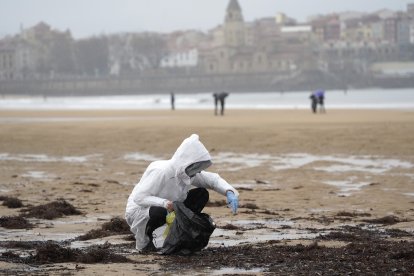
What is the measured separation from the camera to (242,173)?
56.6 ft

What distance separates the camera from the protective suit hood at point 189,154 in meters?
7.94

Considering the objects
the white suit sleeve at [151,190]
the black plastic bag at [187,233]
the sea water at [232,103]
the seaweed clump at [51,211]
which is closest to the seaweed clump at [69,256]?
the black plastic bag at [187,233]

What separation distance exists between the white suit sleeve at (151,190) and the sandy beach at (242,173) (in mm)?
421

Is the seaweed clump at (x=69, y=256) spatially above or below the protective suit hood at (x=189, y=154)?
below

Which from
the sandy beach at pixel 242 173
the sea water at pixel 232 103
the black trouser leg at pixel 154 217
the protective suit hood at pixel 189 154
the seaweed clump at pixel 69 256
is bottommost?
the sea water at pixel 232 103

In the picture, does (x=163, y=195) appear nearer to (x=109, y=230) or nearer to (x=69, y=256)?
(x=69, y=256)

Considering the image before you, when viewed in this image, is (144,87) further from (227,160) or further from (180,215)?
(180,215)

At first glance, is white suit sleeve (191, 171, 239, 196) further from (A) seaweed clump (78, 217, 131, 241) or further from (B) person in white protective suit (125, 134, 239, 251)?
(A) seaweed clump (78, 217, 131, 241)

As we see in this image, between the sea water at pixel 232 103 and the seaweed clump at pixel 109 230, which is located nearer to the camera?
the seaweed clump at pixel 109 230

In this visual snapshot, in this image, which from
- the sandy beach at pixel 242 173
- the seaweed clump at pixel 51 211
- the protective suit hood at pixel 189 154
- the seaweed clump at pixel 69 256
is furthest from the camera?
the seaweed clump at pixel 51 211

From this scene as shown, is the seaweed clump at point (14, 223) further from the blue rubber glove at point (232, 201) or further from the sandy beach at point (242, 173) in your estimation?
the blue rubber glove at point (232, 201)

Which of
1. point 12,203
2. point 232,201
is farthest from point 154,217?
point 12,203

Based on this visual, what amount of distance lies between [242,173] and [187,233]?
9.27m

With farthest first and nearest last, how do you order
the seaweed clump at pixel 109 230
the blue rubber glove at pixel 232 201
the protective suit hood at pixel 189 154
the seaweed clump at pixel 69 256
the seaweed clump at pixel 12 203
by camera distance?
the seaweed clump at pixel 12 203 < the seaweed clump at pixel 109 230 < the blue rubber glove at pixel 232 201 < the protective suit hood at pixel 189 154 < the seaweed clump at pixel 69 256
